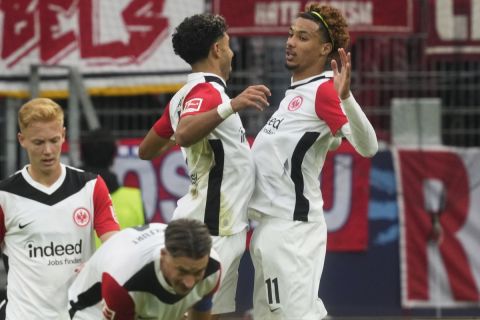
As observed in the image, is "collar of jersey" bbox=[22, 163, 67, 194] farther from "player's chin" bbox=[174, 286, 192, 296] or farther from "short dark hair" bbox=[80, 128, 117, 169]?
"short dark hair" bbox=[80, 128, 117, 169]

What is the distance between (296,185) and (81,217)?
4.18ft

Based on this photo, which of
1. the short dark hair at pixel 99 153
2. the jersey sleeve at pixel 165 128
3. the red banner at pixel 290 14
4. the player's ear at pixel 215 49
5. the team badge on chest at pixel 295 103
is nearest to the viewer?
the player's ear at pixel 215 49

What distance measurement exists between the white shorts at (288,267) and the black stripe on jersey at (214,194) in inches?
13.2

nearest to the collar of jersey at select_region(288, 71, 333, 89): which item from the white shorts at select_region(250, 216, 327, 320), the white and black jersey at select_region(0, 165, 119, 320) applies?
the white shorts at select_region(250, 216, 327, 320)

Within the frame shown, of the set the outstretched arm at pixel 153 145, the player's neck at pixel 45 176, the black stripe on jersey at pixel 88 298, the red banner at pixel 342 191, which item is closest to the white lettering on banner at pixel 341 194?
the red banner at pixel 342 191

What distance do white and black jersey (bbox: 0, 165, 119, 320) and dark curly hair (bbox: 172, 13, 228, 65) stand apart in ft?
3.52

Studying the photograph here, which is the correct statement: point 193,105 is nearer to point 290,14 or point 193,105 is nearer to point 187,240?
point 187,240

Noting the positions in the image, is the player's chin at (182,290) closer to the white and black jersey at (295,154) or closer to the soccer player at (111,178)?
the white and black jersey at (295,154)

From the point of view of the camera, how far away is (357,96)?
11523 millimetres

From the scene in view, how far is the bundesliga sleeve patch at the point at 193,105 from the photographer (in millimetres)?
6823

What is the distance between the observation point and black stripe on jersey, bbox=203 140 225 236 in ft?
22.9

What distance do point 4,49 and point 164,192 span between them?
5.77 ft

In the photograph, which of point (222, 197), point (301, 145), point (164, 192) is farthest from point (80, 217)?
point (164, 192)

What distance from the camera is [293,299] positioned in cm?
714
